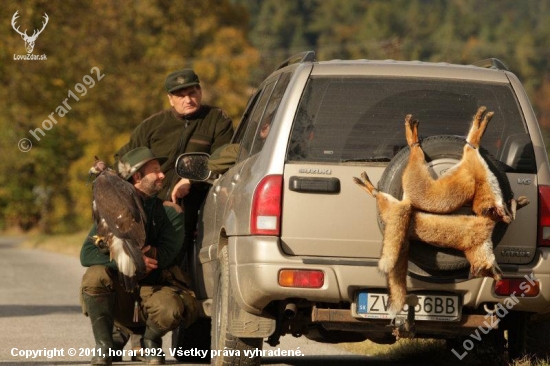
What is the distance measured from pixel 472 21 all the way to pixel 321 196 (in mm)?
145240

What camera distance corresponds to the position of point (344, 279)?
7.02 m

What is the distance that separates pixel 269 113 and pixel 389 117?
2.72ft

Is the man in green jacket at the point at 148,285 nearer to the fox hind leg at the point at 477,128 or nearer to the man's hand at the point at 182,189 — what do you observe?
the man's hand at the point at 182,189

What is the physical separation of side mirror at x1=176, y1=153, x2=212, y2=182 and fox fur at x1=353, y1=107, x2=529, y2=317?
251 centimetres

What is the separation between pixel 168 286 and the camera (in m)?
9.12

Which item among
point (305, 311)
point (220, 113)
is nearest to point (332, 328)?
point (305, 311)

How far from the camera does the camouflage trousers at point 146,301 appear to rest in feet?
28.7

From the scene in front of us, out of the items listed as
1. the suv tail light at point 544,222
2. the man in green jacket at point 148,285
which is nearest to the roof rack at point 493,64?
the suv tail light at point 544,222

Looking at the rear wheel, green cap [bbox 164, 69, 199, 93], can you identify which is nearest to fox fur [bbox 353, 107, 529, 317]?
the rear wheel

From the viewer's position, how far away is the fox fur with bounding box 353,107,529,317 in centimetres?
670

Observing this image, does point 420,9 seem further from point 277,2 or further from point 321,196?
point 321,196
